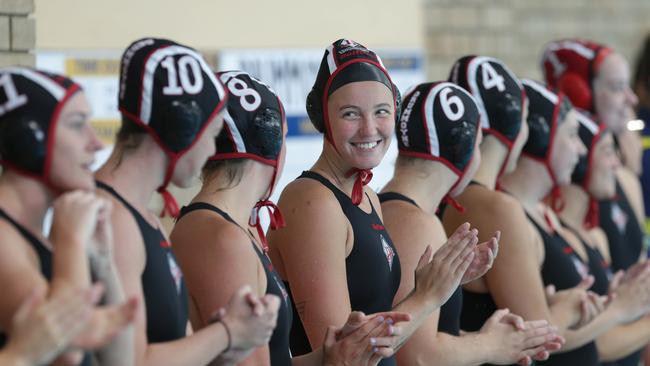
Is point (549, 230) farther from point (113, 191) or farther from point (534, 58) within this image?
point (534, 58)

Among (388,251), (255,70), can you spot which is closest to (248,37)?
(255,70)

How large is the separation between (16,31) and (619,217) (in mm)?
3430

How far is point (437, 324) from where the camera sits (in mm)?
3951

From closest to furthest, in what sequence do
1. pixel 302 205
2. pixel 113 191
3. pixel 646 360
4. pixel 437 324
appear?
pixel 113 191 → pixel 302 205 → pixel 437 324 → pixel 646 360

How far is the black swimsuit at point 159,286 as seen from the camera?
9.39 ft

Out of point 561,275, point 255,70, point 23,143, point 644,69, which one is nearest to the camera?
point 23,143

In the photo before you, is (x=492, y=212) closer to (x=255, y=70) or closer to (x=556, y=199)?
(x=556, y=199)

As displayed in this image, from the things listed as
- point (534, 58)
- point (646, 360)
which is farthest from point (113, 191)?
point (534, 58)

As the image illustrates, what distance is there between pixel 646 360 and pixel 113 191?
13.6ft

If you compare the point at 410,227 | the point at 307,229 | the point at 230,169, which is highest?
the point at 230,169

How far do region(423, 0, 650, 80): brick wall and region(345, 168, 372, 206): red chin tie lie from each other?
526 centimetres

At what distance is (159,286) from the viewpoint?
2.87 m

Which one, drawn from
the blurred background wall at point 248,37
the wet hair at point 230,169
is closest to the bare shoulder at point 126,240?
the wet hair at point 230,169

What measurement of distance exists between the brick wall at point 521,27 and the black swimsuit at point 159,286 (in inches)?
246
